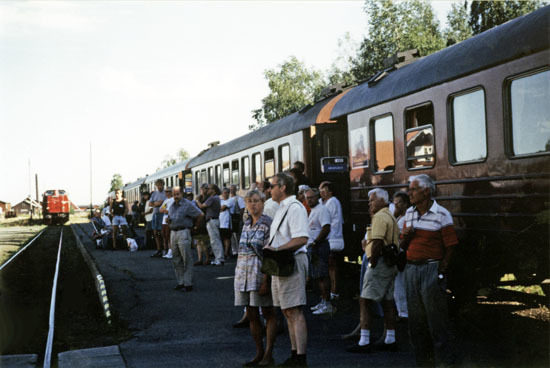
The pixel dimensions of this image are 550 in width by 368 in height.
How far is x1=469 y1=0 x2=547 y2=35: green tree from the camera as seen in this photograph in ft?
142

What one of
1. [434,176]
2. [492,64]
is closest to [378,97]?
[434,176]

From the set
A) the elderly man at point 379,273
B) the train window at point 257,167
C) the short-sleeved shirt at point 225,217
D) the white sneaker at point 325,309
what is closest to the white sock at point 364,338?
the elderly man at point 379,273

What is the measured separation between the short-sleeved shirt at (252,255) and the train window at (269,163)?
8876 mm

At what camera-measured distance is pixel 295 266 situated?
20.0 ft

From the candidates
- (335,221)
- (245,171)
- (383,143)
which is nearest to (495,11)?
(245,171)

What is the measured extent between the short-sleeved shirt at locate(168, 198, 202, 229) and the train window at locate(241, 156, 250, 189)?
6.52 metres

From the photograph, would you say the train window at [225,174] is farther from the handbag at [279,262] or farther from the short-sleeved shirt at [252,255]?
the handbag at [279,262]

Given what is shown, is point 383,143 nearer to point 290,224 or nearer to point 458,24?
point 290,224

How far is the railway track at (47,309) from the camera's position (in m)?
7.95

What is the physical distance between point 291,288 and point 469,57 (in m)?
3.80

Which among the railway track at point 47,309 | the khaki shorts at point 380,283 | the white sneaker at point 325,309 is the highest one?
the khaki shorts at point 380,283

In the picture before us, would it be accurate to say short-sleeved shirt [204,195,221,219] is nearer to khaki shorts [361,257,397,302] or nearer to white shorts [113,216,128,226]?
white shorts [113,216,128,226]

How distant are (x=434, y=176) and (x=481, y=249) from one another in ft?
4.73

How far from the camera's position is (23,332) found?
8.80 meters
